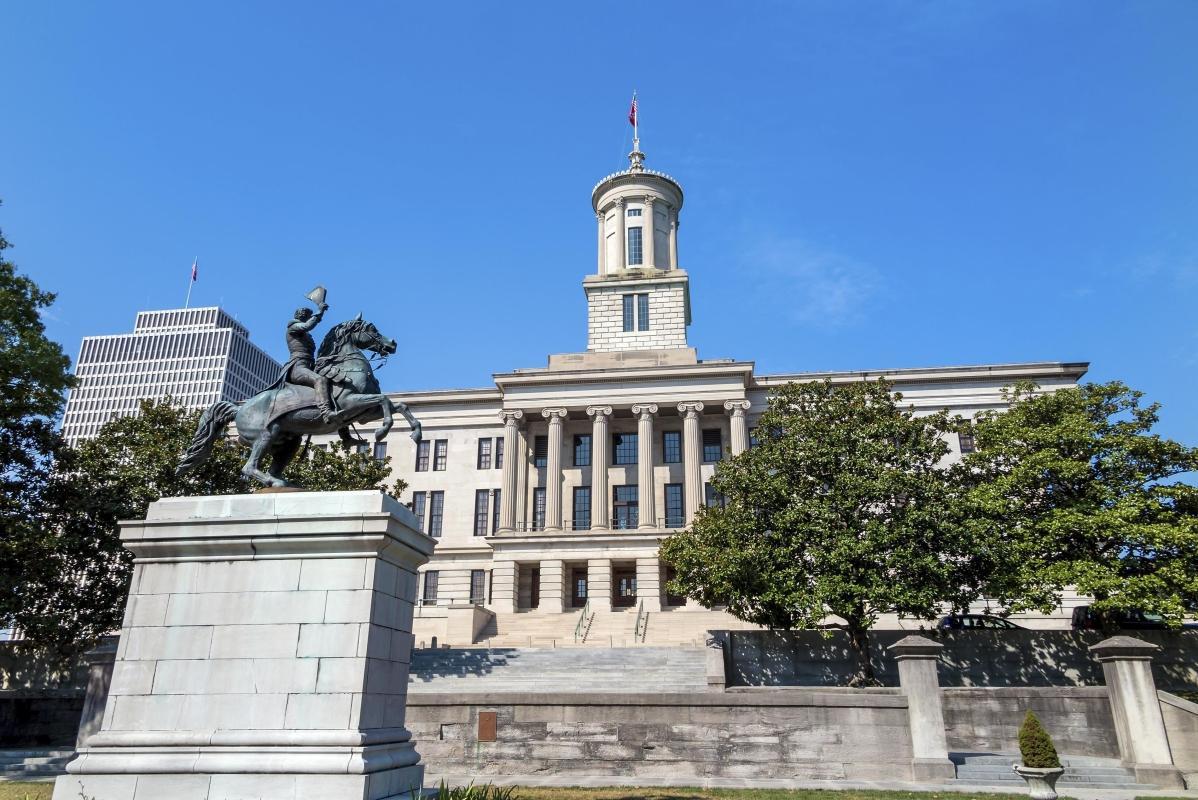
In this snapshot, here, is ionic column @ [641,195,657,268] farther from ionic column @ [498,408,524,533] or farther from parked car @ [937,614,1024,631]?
parked car @ [937,614,1024,631]

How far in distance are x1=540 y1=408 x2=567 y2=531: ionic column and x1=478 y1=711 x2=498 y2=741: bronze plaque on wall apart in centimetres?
3012

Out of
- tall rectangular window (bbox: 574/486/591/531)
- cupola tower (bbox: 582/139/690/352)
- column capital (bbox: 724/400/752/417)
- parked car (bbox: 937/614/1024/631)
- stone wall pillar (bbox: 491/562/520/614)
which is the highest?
cupola tower (bbox: 582/139/690/352)

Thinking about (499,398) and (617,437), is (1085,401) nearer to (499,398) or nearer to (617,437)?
(617,437)

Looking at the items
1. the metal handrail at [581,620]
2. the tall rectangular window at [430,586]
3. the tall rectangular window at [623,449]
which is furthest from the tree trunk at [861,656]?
the tall rectangular window at [430,586]

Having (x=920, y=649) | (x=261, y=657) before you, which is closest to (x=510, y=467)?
(x=920, y=649)

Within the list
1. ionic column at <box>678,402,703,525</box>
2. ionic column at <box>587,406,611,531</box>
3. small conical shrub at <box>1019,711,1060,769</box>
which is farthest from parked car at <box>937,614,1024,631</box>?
ionic column at <box>587,406,611,531</box>

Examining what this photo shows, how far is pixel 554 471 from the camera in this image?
51906 mm

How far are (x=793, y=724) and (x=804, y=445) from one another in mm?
12346

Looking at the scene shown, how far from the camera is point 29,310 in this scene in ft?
83.8

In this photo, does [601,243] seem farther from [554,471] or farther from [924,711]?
[924,711]

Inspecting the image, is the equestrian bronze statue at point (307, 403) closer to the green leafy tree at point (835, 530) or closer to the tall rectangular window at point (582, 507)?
the green leafy tree at point (835, 530)

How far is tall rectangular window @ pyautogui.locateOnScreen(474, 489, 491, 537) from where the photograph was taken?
55.1 m

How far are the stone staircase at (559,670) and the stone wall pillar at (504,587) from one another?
525 inches

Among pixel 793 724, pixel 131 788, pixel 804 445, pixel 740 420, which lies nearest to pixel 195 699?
pixel 131 788
